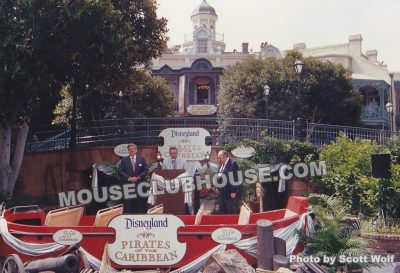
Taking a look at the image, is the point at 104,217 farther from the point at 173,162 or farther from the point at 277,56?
the point at 277,56

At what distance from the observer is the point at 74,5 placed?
45.4ft

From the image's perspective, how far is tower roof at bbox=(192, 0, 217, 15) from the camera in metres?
60.0

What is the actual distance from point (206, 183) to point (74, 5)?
6.71 metres

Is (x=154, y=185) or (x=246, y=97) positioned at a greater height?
(x=246, y=97)

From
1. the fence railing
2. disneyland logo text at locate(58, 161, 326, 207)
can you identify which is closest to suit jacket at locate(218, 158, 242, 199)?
disneyland logo text at locate(58, 161, 326, 207)

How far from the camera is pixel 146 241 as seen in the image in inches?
313

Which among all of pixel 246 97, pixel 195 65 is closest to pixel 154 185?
pixel 246 97

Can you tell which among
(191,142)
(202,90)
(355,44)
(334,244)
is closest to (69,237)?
(334,244)

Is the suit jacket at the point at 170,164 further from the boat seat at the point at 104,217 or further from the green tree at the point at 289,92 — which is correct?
the green tree at the point at 289,92

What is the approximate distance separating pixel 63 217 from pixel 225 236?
3357 mm

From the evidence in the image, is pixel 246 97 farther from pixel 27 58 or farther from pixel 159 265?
pixel 159 265

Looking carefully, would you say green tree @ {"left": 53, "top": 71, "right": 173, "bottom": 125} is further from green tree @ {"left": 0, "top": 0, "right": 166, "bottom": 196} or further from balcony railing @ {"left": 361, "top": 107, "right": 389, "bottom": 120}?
balcony railing @ {"left": 361, "top": 107, "right": 389, "bottom": 120}

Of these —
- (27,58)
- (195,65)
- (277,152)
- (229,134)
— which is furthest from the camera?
(195,65)

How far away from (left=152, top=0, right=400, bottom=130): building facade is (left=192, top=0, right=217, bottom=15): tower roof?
15.3m
